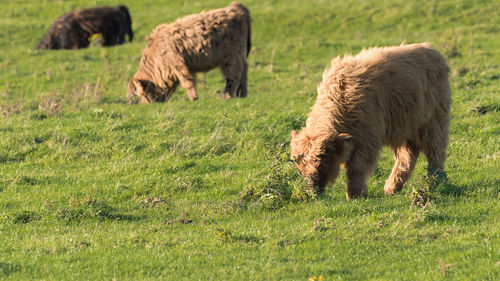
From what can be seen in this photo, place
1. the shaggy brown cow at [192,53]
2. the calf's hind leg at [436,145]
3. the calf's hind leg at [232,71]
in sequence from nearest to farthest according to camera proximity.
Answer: the calf's hind leg at [436,145], the shaggy brown cow at [192,53], the calf's hind leg at [232,71]

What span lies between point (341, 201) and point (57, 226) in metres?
3.79

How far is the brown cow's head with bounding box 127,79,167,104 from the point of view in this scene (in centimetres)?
1697

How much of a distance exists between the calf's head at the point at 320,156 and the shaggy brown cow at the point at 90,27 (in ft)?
66.4

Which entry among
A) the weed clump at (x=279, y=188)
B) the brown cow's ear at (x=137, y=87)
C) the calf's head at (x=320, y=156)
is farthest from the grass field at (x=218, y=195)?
the brown cow's ear at (x=137, y=87)

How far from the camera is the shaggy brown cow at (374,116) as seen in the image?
8773 millimetres

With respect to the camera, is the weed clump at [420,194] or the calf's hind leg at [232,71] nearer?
the weed clump at [420,194]

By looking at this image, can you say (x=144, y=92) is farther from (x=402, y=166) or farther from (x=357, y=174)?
(x=357, y=174)

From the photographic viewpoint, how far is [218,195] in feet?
32.8

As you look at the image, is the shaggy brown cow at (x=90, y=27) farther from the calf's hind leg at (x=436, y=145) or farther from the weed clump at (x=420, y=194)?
the weed clump at (x=420, y=194)

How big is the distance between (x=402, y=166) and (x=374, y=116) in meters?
1.40

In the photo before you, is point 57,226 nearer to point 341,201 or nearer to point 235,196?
point 235,196

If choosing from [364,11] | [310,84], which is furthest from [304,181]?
[364,11]

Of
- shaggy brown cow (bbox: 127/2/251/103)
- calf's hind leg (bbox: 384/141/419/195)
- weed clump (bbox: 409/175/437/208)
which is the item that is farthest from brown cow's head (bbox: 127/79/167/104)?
weed clump (bbox: 409/175/437/208)

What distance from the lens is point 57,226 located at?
8.81 metres
